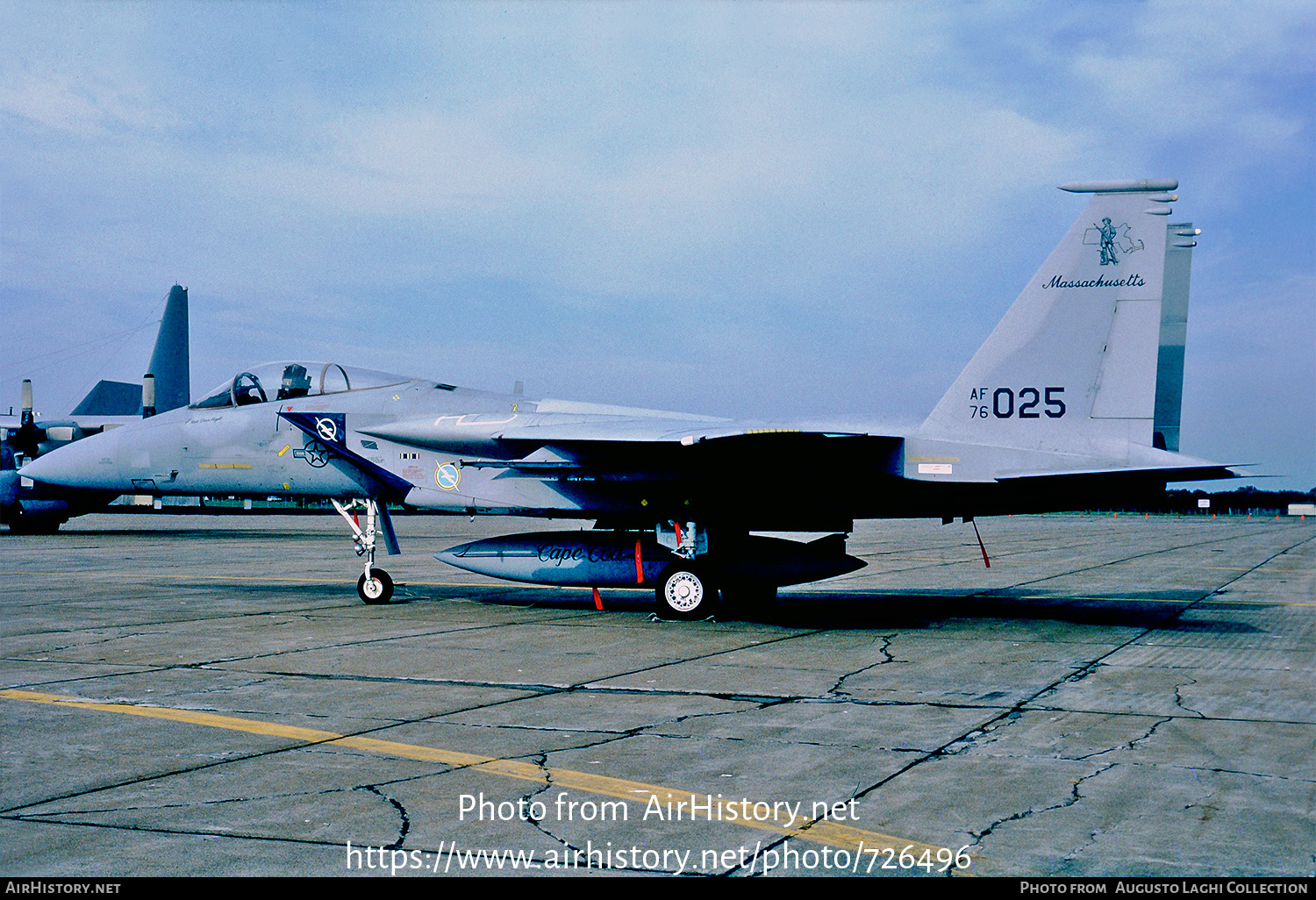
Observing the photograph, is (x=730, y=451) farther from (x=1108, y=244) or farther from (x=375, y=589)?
(x=375, y=589)

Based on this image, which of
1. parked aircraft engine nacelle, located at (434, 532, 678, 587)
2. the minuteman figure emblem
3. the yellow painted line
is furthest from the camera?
parked aircraft engine nacelle, located at (434, 532, 678, 587)

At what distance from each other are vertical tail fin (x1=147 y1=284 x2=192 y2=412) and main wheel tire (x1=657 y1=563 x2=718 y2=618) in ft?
152

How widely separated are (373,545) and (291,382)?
2.55 metres

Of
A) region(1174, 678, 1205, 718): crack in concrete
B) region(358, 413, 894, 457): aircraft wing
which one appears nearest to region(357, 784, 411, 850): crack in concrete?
region(1174, 678, 1205, 718): crack in concrete

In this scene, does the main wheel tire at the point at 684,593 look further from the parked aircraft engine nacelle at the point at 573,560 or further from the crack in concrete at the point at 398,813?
the crack in concrete at the point at 398,813

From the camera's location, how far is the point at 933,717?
21.9 feet

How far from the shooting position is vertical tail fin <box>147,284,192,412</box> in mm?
52500

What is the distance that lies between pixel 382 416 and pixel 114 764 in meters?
8.17

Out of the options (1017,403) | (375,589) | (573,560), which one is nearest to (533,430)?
(573,560)

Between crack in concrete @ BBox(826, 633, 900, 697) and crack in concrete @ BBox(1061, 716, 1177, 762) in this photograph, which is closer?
crack in concrete @ BBox(1061, 716, 1177, 762)

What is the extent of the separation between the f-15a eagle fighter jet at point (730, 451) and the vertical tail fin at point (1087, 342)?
2 centimetres

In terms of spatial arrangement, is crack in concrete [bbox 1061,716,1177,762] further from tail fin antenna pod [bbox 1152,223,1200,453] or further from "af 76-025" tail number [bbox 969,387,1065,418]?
tail fin antenna pod [bbox 1152,223,1200,453]

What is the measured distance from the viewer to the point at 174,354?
175ft
